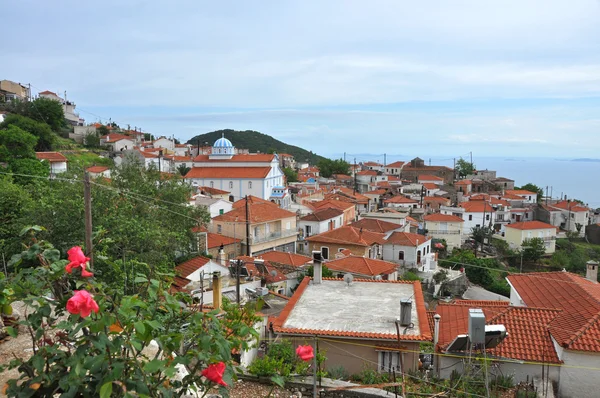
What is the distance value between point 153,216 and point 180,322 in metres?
16.2

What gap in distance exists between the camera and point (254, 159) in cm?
5112

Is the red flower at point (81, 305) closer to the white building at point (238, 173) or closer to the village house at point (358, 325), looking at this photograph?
the village house at point (358, 325)

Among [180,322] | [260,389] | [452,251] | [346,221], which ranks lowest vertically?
[452,251]

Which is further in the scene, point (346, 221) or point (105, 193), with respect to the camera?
point (346, 221)

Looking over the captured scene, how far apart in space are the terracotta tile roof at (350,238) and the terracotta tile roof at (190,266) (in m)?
11.1

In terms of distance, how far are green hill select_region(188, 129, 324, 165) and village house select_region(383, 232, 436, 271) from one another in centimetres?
8537

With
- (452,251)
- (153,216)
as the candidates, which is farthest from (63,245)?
(452,251)

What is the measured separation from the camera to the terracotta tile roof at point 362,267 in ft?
71.5

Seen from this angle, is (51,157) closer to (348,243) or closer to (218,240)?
(218,240)

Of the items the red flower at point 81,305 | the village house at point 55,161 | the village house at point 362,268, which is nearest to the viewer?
the red flower at point 81,305

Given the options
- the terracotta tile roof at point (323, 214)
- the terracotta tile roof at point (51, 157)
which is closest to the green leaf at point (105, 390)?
the terracotta tile roof at point (323, 214)

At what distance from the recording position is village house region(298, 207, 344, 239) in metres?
36.2

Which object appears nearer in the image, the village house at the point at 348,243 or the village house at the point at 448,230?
the village house at the point at 348,243

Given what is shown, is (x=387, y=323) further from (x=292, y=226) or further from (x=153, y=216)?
(x=292, y=226)
